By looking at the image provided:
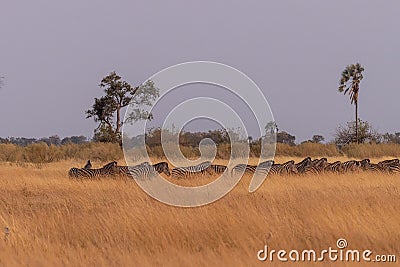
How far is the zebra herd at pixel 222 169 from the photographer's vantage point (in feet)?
52.3

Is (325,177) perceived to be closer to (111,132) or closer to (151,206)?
(151,206)

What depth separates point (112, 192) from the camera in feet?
41.7

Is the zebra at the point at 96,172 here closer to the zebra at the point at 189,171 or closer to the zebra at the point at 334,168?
the zebra at the point at 189,171

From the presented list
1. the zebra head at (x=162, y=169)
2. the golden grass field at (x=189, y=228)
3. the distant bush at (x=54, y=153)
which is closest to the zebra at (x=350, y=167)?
the zebra head at (x=162, y=169)

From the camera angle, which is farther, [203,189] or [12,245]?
[203,189]

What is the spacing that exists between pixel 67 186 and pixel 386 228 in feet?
28.5

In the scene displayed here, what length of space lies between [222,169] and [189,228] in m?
8.91

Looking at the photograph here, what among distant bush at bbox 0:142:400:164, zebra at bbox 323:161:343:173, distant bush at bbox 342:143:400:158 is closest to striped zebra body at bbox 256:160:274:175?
zebra at bbox 323:161:343:173

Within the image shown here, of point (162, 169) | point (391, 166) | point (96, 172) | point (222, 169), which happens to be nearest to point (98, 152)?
point (96, 172)

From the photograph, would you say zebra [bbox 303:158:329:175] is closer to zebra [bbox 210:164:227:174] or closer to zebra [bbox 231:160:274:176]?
zebra [bbox 231:160:274:176]

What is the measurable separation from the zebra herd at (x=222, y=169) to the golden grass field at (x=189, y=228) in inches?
148

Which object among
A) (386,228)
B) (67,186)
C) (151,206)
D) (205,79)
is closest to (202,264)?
(386,228)

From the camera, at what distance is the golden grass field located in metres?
7.13

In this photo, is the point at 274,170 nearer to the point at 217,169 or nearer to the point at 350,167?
the point at 217,169
